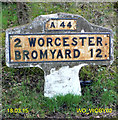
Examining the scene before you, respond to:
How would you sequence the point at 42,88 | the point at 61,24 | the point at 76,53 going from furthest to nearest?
the point at 42,88, the point at 76,53, the point at 61,24

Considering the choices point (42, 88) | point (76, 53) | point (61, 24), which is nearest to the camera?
point (61, 24)

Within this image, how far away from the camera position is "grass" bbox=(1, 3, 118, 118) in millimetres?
3738

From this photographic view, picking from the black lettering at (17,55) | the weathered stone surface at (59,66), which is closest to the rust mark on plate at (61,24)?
the weathered stone surface at (59,66)

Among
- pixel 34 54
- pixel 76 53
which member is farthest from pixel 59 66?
pixel 34 54

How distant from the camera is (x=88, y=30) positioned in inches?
152

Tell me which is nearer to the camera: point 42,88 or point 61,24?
point 61,24

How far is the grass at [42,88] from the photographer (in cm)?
374

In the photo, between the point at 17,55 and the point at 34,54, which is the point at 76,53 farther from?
the point at 17,55

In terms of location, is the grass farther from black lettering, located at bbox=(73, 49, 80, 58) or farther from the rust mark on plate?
the rust mark on plate

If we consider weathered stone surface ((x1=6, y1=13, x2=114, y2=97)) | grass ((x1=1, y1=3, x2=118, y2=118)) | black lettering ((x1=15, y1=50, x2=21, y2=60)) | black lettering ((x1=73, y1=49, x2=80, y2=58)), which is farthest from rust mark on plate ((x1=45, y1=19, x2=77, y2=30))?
grass ((x1=1, y1=3, x2=118, y2=118))

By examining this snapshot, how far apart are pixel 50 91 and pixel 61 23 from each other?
143 centimetres

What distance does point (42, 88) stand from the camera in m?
4.57

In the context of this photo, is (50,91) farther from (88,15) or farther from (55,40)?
(88,15)

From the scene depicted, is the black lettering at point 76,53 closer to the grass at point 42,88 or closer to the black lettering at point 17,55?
the grass at point 42,88
